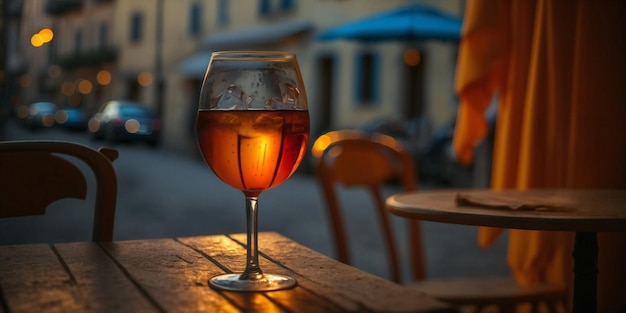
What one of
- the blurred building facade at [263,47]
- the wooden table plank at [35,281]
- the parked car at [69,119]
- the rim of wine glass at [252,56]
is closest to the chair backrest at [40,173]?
the wooden table plank at [35,281]

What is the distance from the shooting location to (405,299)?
851 millimetres

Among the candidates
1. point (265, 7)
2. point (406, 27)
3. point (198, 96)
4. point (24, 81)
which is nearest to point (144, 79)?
point (265, 7)

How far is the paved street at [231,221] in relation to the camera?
213 inches

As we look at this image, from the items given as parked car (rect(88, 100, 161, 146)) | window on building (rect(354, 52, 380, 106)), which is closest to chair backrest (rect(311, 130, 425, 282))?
parked car (rect(88, 100, 161, 146))

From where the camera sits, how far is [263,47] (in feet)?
59.3

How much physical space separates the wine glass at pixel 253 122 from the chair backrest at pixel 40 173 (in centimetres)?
51

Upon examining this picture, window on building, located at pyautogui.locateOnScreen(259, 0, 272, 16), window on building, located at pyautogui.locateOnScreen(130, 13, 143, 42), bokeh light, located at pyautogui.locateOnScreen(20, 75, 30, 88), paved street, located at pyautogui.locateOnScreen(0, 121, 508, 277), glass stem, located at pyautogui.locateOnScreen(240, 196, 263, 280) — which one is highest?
window on building, located at pyautogui.locateOnScreen(259, 0, 272, 16)

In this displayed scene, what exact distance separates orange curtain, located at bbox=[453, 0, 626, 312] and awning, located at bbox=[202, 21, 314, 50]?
14.0 meters

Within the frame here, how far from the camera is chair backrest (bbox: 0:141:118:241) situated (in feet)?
4.58

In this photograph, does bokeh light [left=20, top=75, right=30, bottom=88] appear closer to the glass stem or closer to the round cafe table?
the round cafe table

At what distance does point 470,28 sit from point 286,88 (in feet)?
5.49

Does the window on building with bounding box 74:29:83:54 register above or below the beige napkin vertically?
above

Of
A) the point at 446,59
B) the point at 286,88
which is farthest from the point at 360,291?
the point at 446,59

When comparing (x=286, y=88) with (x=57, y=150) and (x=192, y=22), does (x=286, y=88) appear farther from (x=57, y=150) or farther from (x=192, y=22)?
(x=192, y=22)
